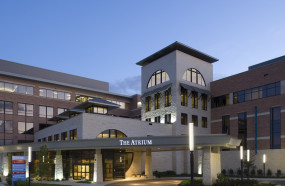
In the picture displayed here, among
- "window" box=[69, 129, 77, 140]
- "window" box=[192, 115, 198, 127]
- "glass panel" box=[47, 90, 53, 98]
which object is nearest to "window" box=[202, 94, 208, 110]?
"window" box=[192, 115, 198, 127]

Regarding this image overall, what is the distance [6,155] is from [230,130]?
122 feet

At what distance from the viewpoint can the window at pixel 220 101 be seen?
5465 cm

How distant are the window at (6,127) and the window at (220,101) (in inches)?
1503

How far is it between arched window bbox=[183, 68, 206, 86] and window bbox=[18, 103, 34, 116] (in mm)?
31074

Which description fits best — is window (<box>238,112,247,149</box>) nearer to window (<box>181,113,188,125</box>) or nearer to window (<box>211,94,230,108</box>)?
window (<box>211,94,230,108</box>)

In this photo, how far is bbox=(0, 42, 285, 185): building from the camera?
41250 millimetres

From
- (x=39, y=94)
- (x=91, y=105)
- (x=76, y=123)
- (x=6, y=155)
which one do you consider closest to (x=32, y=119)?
(x=39, y=94)

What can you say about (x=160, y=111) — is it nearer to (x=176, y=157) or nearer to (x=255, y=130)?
(x=176, y=157)

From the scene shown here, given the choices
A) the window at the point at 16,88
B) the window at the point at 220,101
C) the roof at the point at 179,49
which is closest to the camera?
the roof at the point at 179,49

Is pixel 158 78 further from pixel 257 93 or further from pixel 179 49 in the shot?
pixel 257 93

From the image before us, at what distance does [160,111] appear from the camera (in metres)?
55.0

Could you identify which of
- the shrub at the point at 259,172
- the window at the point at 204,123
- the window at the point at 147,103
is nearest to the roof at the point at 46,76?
the window at the point at 147,103

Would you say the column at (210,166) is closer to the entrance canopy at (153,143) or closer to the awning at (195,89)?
the entrance canopy at (153,143)

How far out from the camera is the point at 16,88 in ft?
200
